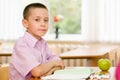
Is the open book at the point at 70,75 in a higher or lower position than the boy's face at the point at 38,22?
lower

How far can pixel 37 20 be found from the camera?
1.94m

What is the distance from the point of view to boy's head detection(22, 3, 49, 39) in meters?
1.92

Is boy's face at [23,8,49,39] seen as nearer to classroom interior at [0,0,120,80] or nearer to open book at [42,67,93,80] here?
open book at [42,67,93,80]

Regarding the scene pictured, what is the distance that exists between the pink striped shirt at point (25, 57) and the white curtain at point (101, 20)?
3727mm

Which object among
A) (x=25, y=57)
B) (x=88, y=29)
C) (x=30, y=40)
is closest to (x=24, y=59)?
(x=25, y=57)

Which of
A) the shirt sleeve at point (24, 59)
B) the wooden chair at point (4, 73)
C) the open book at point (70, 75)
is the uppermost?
the shirt sleeve at point (24, 59)

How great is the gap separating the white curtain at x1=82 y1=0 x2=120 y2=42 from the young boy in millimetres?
3639

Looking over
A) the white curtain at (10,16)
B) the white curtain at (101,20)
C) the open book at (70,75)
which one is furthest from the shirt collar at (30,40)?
the white curtain at (10,16)

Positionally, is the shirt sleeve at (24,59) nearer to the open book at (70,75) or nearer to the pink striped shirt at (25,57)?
the pink striped shirt at (25,57)

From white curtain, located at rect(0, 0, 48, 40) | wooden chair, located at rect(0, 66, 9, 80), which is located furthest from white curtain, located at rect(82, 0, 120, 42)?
wooden chair, located at rect(0, 66, 9, 80)

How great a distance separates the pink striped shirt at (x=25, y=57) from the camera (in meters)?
1.79

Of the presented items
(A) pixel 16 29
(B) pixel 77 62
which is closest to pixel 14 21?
(A) pixel 16 29

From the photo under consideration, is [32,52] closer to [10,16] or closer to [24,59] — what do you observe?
[24,59]

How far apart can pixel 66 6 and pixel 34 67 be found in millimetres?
4419
